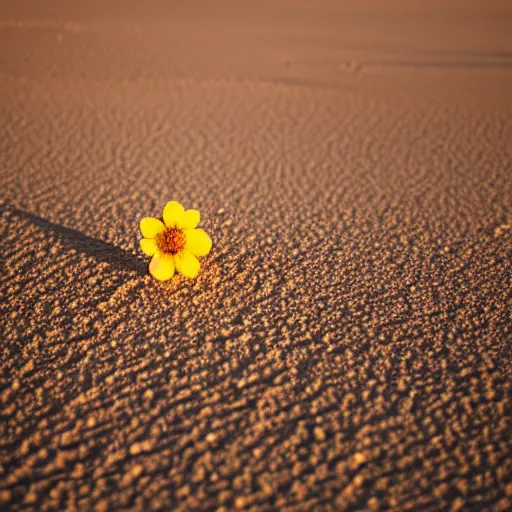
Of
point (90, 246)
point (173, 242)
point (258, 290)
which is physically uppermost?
point (90, 246)

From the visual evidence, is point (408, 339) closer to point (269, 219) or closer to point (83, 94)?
point (269, 219)

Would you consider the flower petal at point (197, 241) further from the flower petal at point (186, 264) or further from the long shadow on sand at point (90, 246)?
the long shadow on sand at point (90, 246)

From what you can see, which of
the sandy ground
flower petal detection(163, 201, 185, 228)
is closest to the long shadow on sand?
the sandy ground

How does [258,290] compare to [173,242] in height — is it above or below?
below

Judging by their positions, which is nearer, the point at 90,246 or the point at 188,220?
the point at 188,220

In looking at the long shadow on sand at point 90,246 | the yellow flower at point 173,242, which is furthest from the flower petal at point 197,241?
the long shadow on sand at point 90,246

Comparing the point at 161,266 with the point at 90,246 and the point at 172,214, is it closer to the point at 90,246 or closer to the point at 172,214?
the point at 172,214

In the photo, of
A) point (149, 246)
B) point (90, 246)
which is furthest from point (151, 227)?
point (90, 246)
